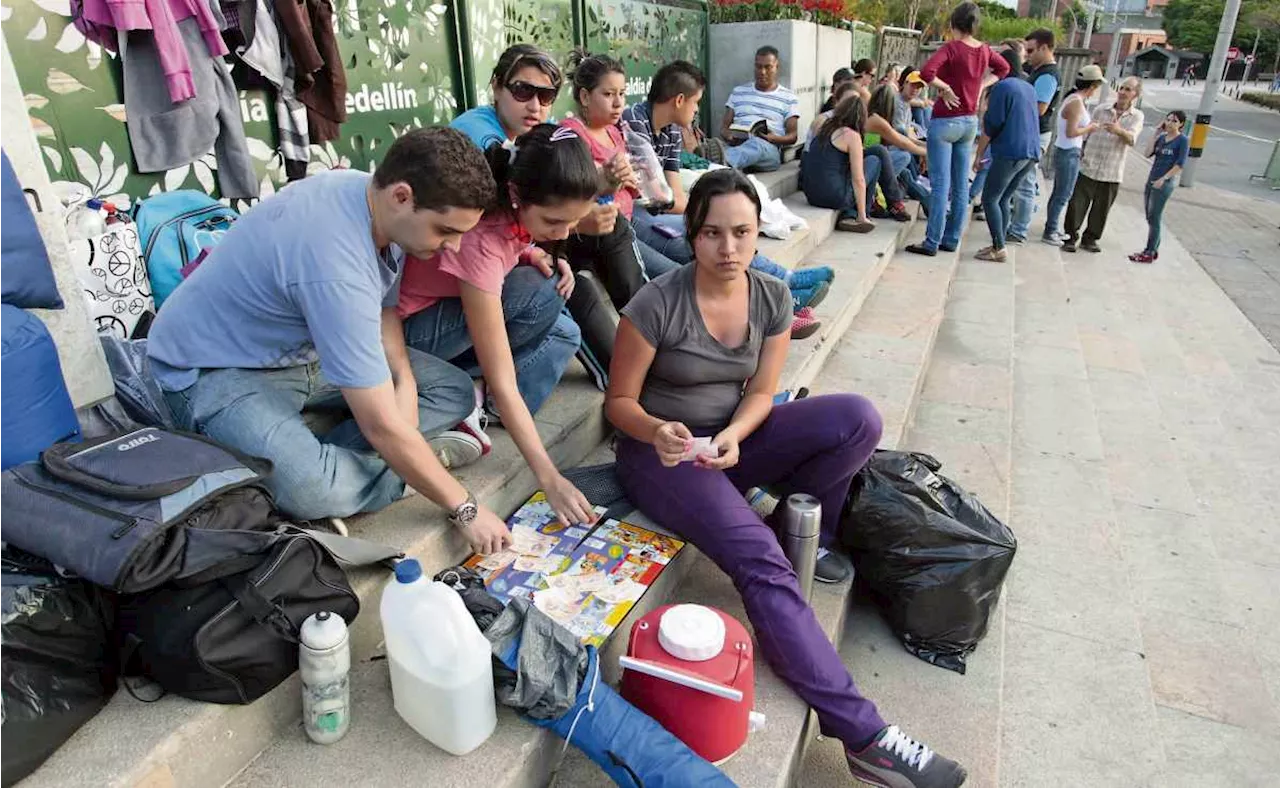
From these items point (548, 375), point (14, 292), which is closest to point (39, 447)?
point (14, 292)

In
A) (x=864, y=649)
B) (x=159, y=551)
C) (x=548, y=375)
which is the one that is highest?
(x=159, y=551)

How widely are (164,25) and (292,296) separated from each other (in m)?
1.64

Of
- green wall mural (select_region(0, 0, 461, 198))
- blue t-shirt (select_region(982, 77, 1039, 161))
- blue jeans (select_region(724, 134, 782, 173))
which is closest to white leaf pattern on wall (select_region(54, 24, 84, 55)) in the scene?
green wall mural (select_region(0, 0, 461, 198))

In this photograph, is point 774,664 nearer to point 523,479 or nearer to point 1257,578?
point 523,479

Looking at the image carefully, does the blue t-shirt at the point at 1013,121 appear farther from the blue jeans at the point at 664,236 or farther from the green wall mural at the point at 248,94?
the green wall mural at the point at 248,94

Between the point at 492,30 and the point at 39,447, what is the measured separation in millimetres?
3950

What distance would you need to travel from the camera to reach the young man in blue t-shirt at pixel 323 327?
1.95m

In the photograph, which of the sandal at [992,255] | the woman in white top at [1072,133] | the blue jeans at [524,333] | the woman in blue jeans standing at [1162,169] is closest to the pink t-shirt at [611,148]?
the blue jeans at [524,333]

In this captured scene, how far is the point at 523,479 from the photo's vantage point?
8.95 feet

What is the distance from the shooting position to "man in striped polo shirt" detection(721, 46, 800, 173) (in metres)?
7.71

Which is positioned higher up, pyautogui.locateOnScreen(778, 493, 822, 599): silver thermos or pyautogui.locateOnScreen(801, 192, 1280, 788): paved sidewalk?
pyautogui.locateOnScreen(778, 493, 822, 599): silver thermos

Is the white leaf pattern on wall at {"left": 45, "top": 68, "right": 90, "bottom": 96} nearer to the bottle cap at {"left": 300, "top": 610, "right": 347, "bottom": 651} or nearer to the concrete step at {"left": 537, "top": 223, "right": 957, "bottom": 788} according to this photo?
the bottle cap at {"left": 300, "top": 610, "right": 347, "bottom": 651}

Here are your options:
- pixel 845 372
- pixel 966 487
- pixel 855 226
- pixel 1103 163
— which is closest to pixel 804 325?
pixel 845 372

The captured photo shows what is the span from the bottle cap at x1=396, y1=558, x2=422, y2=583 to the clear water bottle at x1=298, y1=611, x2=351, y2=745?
186mm
